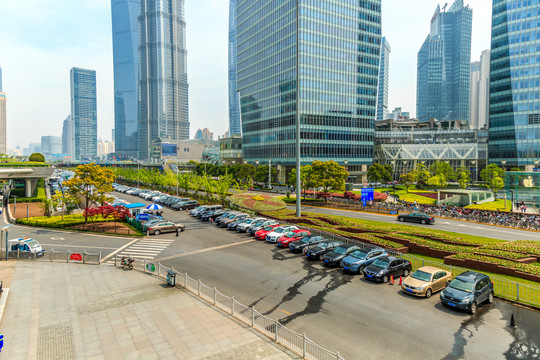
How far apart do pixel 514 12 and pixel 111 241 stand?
132869 millimetres

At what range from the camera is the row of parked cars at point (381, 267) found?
1820cm

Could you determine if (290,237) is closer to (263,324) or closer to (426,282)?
(426,282)

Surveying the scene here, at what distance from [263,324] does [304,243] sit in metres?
14.3

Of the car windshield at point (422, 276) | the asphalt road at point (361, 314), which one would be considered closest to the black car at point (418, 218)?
the asphalt road at point (361, 314)

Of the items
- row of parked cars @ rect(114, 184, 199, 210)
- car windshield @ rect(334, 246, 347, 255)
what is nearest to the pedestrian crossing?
car windshield @ rect(334, 246, 347, 255)

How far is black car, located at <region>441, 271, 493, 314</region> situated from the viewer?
1756cm

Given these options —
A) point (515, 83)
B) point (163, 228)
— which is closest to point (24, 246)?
point (163, 228)

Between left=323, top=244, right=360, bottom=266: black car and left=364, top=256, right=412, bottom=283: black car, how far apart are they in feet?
9.48

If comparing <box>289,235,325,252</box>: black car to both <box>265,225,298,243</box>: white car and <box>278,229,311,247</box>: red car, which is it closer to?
<box>278,229,311,247</box>: red car

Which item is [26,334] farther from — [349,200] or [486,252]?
[349,200]

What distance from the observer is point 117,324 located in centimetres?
1555

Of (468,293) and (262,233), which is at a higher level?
(468,293)

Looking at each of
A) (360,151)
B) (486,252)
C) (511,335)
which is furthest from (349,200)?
(360,151)

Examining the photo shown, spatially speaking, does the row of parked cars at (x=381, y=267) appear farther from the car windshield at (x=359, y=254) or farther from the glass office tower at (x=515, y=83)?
the glass office tower at (x=515, y=83)
